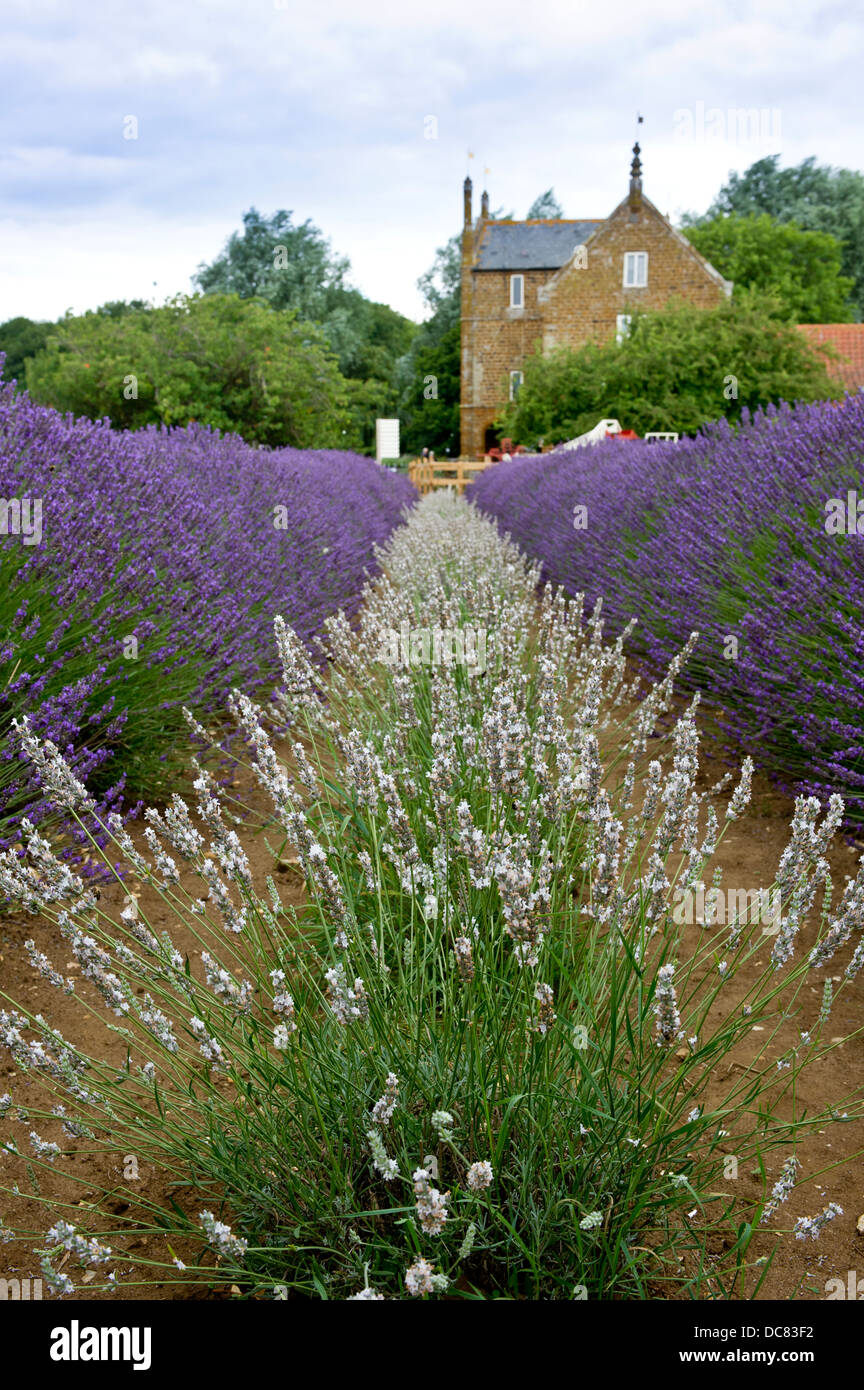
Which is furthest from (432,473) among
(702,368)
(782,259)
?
(782,259)

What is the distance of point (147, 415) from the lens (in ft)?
41.1

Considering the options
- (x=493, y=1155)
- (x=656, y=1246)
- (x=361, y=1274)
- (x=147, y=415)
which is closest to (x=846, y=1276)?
(x=656, y=1246)

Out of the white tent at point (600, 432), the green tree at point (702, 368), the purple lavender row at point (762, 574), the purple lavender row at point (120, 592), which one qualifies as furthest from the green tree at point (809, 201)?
the purple lavender row at point (120, 592)

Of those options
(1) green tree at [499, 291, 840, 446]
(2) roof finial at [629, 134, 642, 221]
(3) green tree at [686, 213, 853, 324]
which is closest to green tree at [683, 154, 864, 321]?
(3) green tree at [686, 213, 853, 324]

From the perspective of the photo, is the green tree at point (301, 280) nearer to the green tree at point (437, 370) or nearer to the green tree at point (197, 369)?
the green tree at point (437, 370)

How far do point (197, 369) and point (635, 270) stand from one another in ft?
56.8

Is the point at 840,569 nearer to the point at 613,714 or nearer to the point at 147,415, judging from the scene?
the point at 613,714

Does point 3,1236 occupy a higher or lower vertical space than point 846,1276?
higher

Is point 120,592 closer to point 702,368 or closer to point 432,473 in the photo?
point 702,368

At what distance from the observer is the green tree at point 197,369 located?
12219mm

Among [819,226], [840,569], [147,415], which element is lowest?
[840,569]

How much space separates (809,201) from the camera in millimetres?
41500

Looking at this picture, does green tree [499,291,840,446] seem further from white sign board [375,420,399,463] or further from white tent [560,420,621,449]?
white sign board [375,420,399,463]
